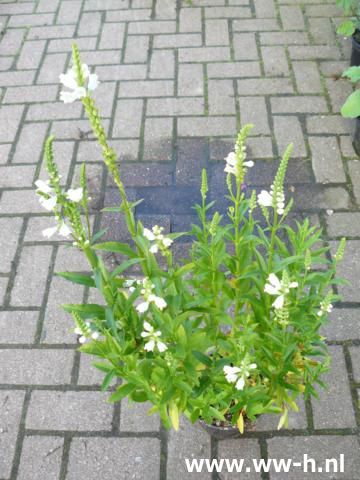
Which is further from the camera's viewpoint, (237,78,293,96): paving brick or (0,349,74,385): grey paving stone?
(237,78,293,96): paving brick

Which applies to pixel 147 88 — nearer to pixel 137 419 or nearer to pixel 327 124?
pixel 327 124

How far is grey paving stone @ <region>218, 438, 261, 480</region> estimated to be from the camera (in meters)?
2.16

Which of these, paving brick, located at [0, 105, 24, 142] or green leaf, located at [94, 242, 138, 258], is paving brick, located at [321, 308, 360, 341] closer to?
green leaf, located at [94, 242, 138, 258]

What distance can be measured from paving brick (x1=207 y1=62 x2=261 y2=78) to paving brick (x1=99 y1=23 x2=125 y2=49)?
0.85m

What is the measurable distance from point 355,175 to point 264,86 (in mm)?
1051

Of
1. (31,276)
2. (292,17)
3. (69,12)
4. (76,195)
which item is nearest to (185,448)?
(31,276)

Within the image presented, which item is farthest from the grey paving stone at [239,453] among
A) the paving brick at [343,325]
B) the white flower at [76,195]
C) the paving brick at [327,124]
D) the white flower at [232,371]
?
the paving brick at [327,124]

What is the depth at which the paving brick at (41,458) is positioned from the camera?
7.23 feet

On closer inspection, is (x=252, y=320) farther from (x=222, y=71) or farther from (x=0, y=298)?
(x=222, y=71)

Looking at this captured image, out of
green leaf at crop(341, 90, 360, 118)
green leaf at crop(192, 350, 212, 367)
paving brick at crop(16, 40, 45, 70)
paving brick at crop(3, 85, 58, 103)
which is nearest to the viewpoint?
green leaf at crop(192, 350, 212, 367)

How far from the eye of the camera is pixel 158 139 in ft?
11.4

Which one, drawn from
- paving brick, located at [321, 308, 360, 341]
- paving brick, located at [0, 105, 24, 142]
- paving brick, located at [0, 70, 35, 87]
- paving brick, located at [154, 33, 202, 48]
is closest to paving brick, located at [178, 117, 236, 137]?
paving brick, located at [154, 33, 202, 48]

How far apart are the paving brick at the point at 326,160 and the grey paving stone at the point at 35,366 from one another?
1.89 meters

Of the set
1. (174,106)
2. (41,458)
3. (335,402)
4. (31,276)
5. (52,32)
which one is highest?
(52,32)
